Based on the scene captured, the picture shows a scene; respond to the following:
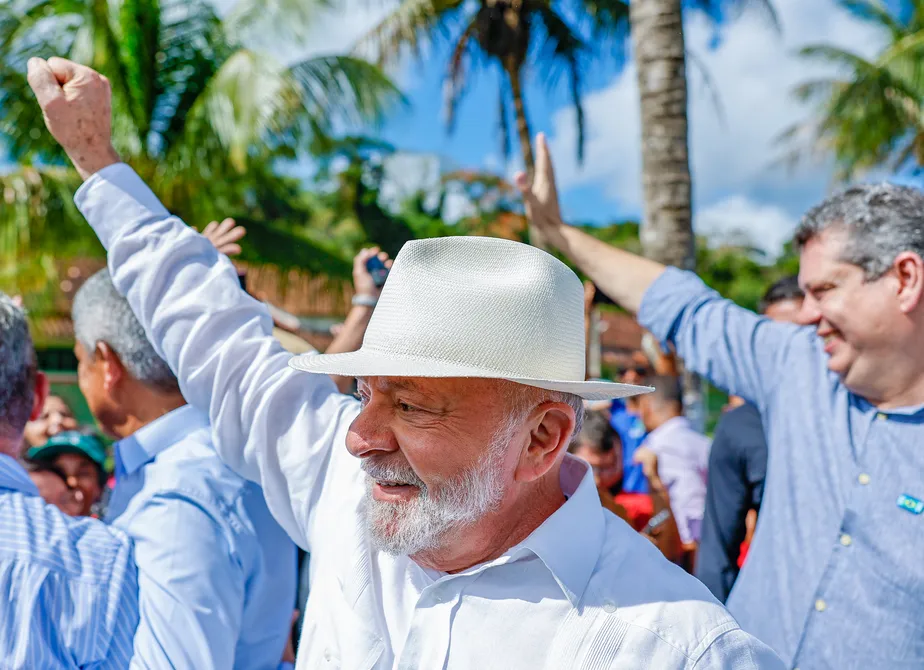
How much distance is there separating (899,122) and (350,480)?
21452mm

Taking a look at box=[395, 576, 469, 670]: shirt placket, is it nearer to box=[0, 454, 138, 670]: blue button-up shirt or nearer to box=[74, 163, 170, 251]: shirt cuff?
box=[0, 454, 138, 670]: blue button-up shirt

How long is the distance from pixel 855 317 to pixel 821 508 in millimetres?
517

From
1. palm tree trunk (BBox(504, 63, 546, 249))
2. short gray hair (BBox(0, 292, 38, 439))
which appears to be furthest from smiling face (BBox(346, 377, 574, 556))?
palm tree trunk (BBox(504, 63, 546, 249))

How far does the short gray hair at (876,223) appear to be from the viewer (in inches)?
85.7

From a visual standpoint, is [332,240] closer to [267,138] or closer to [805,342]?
[267,138]

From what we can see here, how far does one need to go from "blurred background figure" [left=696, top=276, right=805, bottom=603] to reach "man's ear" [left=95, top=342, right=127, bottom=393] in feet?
7.27

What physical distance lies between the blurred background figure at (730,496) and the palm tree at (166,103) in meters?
9.49

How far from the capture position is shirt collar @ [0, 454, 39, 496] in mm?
1921

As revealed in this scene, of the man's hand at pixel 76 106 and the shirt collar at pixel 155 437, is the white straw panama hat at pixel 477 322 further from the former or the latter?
the man's hand at pixel 76 106

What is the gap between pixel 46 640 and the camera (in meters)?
1.77

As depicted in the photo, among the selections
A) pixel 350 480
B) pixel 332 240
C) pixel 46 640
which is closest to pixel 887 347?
pixel 350 480

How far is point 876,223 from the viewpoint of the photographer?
7.32 feet

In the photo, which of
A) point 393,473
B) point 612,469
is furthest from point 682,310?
point 612,469

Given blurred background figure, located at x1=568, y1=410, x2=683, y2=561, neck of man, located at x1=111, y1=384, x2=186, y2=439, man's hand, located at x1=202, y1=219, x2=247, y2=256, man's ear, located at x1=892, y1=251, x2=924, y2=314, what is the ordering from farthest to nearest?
1. blurred background figure, located at x1=568, y1=410, x2=683, y2=561
2. man's hand, located at x1=202, y1=219, x2=247, y2=256
3. neck of man, located at x1=111, y1=384, x2=186, y2=439
4. man's ear, located at x1=892, y1=251, x2=924, y2=314
